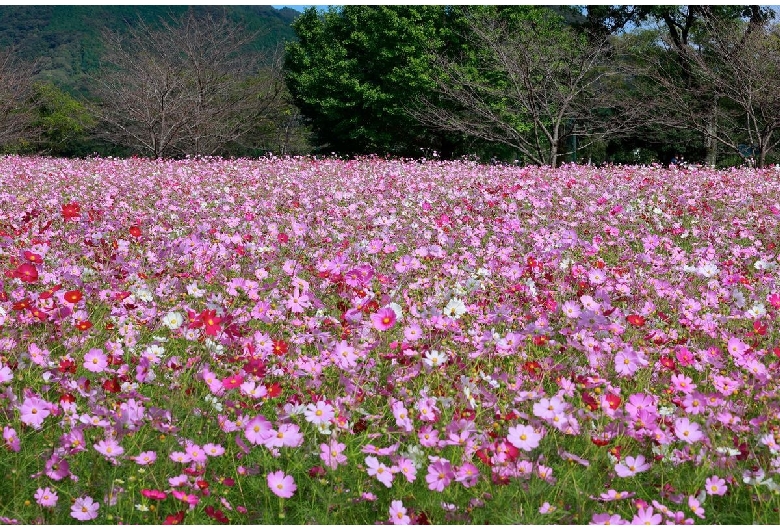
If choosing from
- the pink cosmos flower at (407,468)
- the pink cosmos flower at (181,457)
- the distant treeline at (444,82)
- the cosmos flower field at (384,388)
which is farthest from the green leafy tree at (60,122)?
the pink cosmos flower at (407,468)

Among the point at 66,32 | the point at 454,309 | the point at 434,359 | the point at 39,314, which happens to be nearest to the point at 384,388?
the point at 434,359

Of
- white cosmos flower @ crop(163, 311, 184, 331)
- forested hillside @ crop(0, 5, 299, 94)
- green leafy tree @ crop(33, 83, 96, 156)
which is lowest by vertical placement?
green leafy tree @ crop(33, 83, 96, 156)

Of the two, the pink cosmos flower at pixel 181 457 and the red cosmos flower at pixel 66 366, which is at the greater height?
the red cosmos flower at pixel 66 366

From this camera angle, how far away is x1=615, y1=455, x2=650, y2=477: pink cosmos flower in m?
2.31

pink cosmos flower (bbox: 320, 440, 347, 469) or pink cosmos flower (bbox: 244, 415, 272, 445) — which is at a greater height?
pink cosmos flower (bbox: 244, 415, 272, 445)

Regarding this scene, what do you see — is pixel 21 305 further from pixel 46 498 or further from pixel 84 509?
pixel 84 509

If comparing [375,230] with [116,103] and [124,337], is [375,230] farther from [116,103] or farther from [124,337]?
[116,103]

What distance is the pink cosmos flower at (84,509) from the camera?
2.16m

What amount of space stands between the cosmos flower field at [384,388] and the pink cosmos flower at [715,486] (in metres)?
0.09

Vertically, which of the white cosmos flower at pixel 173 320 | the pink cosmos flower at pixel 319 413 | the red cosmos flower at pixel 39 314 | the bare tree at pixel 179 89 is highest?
the bare tree at pixel 179 89

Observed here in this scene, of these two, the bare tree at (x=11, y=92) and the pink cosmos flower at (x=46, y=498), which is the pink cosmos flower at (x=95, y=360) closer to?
the pink cosmos flower at (x=46, y=498)

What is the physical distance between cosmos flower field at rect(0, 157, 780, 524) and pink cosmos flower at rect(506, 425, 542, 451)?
1 cm

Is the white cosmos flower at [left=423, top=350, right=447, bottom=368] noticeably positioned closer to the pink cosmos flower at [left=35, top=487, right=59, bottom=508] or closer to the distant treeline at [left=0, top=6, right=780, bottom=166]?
the pink cosmos flower at [left=35, top=487, right=59, bottom=508]

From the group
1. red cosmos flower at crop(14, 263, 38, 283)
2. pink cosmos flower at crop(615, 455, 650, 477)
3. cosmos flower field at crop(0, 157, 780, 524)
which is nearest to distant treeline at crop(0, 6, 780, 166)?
cosmos flower field at crop(0, 157, 780, 524)
